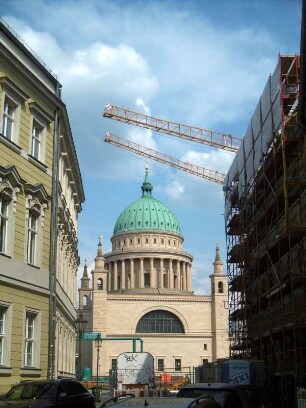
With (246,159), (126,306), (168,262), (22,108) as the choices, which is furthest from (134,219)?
(22,108)

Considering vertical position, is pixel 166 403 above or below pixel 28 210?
below

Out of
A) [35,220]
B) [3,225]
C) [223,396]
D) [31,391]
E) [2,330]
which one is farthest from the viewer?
[35,220]

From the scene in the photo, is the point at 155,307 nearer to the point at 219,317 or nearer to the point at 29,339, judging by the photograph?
the point at 219,317

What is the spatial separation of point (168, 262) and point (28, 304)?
291ft

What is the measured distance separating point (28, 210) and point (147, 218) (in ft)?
298

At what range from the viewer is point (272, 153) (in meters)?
28.9

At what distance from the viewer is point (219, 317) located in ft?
324

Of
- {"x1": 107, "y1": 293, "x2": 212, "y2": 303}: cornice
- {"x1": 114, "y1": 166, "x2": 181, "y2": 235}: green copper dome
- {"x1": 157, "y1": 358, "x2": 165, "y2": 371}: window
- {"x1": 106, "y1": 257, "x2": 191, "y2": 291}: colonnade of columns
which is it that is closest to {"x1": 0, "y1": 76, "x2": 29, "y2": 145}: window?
{"x1": 107, "y1": 293, "x2": 212, "y2": 303}: cornice

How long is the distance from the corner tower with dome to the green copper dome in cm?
49

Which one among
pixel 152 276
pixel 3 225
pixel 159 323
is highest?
pixel 152 276

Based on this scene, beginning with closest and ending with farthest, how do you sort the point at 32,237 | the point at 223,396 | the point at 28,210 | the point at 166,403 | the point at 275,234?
1. the point at 166,403
2. the point at 223,396
3. the point at 28,210
4. the point at 32,237
5. the point at 275,234

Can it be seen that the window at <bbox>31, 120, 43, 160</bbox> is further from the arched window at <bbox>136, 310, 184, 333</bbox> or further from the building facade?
the arched window at <bbox>136, 310, 184, 333</bbox>

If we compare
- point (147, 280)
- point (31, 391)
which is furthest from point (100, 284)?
point (31, 391)

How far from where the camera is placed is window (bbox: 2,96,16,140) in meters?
20.1
